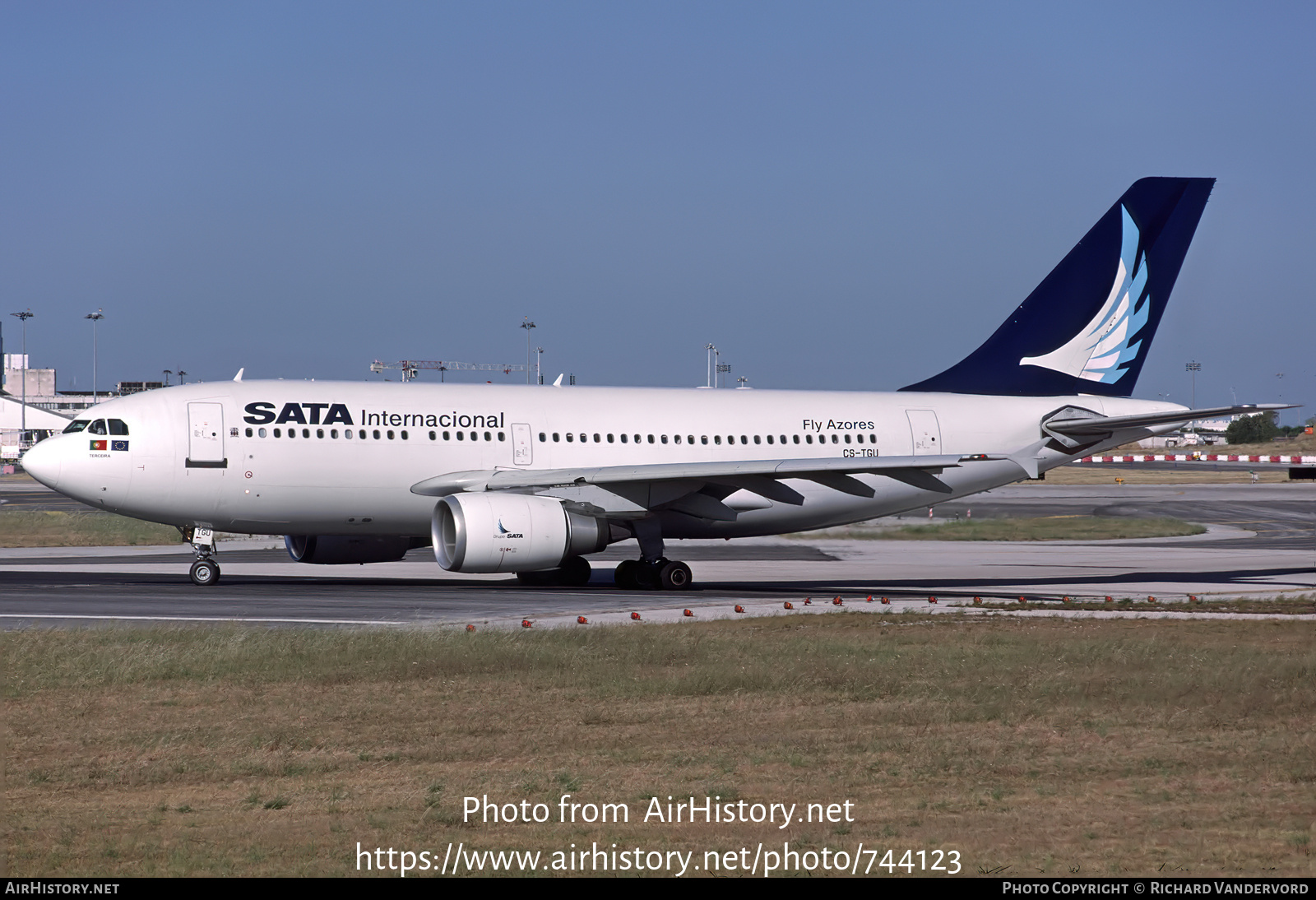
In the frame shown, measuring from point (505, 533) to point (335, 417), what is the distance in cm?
481

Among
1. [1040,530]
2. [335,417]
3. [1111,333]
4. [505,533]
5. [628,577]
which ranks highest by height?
[1111,333]

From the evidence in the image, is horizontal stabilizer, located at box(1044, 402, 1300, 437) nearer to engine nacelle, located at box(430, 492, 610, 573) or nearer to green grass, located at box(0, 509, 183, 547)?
engine nacelle, located at box(430, 492, 610, 573)

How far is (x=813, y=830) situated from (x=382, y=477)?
1974 centimetres

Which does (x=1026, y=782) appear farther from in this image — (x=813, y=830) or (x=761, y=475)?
(x=761, y=475)

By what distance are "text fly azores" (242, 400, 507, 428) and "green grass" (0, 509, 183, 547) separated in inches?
591

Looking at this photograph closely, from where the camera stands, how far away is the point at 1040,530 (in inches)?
1812

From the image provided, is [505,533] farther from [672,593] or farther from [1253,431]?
[1253,431]

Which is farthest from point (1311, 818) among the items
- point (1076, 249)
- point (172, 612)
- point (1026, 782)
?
point (1076, 249)

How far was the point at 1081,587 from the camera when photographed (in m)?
29.1

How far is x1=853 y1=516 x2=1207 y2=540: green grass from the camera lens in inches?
1762

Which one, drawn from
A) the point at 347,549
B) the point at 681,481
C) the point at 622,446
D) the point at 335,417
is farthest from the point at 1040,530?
the point at 335,417

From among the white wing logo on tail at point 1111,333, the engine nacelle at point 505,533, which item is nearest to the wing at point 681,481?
the engine nacelle at point 505,533

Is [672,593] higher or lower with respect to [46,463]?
lower

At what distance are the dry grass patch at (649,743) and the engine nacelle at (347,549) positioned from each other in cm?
1061
